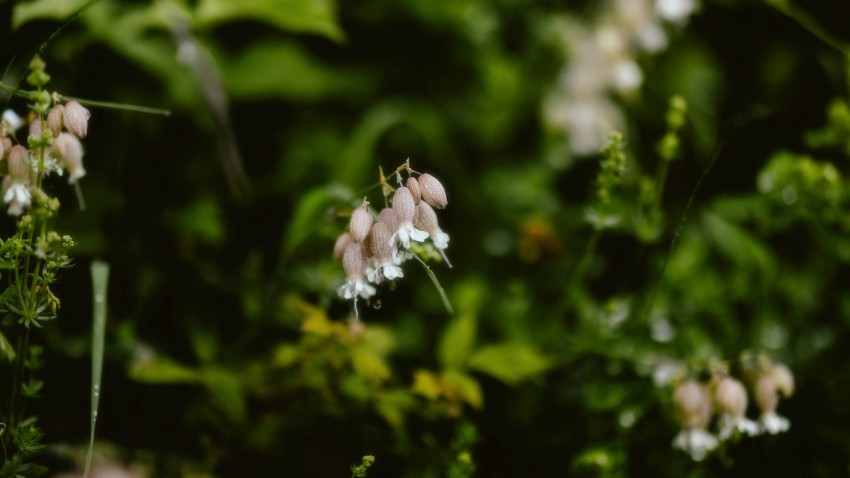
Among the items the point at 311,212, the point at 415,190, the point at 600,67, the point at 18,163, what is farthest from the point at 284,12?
the point at 600,67

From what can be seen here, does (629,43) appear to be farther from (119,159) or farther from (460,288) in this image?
(119,159)

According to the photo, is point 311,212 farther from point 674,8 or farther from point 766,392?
point 674,8

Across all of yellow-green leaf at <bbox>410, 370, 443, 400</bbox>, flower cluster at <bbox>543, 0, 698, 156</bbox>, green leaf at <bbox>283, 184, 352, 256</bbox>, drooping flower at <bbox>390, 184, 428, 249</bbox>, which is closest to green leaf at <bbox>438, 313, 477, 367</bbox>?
yellow-green leaf at <bbox>410, 370, 443, 400</bbox>

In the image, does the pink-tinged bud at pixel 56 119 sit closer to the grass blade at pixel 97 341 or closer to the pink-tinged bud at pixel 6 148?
the pink-tinged bud at pixel 6 148

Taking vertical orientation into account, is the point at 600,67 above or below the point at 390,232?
above

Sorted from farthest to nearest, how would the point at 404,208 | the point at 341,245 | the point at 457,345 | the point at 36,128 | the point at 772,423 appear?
the point at 457,345 < the point at 772,423 < the point at 341,245 < the point at 404,208 < the point at 36,128

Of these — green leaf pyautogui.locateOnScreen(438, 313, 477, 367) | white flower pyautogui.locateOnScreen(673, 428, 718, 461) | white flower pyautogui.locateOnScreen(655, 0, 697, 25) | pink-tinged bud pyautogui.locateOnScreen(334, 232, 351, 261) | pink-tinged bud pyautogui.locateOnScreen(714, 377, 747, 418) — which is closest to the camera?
pink-tinged bud pyautogui.locateOnScreen(334, 232, 351, 261)

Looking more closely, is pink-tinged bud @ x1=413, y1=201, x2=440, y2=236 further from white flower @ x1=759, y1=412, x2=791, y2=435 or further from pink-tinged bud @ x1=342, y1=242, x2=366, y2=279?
white flower @ x1=759, y1=412, x2=791, y2=435
